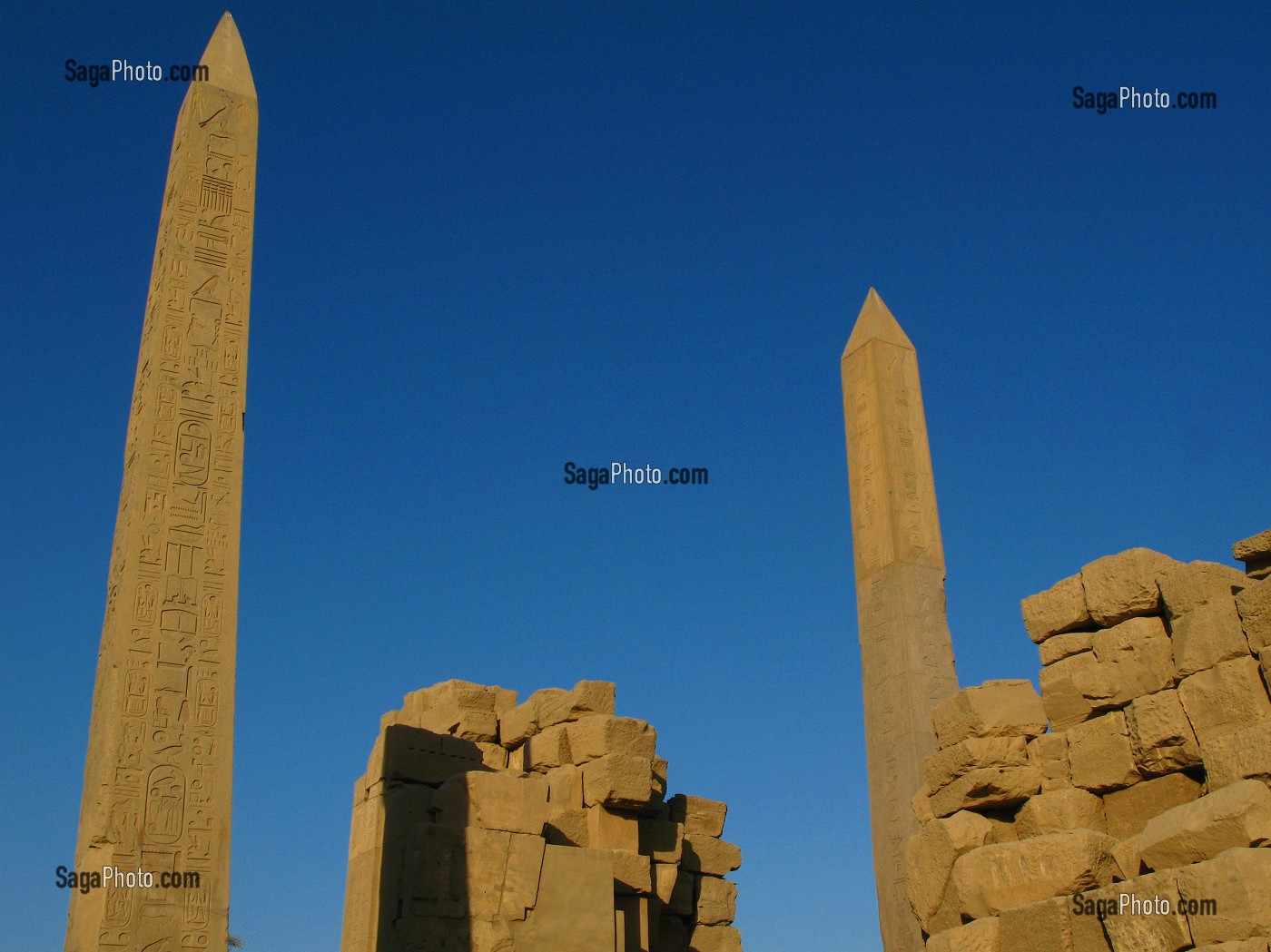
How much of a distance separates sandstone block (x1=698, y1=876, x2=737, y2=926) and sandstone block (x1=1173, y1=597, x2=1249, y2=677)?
5.96 metres

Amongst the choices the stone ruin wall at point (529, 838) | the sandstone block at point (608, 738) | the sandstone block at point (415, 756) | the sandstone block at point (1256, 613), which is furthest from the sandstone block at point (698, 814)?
the sandstone block at point (1256, 613)

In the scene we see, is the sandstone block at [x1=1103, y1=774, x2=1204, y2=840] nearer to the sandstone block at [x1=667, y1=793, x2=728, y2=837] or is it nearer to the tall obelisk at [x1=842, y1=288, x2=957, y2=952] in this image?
the tall obelisk at [x1=842, y1=288, x2=957, y2=952]

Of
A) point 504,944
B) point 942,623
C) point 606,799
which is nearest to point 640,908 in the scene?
point 606,799

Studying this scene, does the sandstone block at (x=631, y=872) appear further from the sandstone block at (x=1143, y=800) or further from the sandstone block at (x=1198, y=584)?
the sandstone block at (x=1198, y=584)

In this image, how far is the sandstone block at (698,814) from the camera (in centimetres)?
1138

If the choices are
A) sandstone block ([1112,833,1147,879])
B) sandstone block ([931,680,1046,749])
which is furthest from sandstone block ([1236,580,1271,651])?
sandstone block ([931,680,1046,749])

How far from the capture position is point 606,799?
9742 mm

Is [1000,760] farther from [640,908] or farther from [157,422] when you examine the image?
[157,422]

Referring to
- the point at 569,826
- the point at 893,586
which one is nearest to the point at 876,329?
the point at 893,586

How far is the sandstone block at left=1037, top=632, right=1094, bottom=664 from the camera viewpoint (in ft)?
21.9

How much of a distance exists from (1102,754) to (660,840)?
16.0ft

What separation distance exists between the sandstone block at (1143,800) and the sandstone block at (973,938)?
0.75 meters

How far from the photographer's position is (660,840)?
415 inches

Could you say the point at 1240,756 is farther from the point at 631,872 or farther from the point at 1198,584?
the point at 631,872
